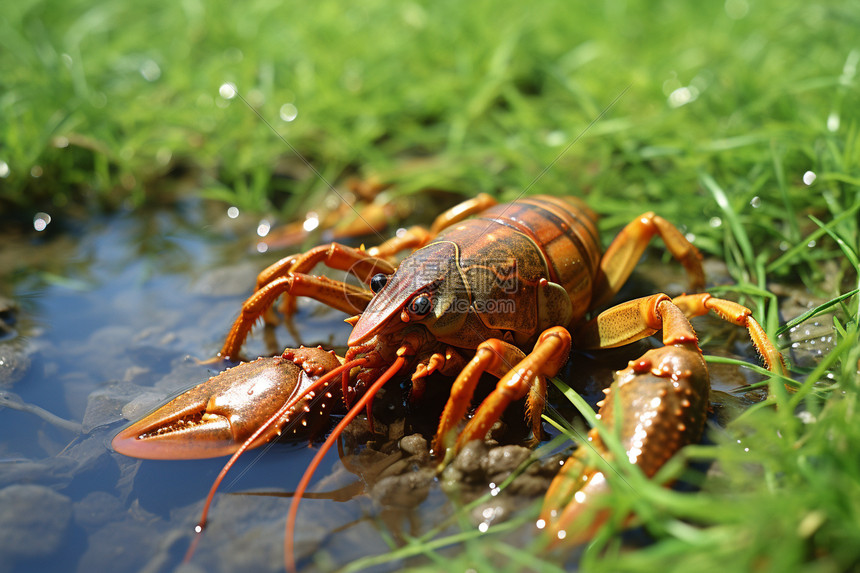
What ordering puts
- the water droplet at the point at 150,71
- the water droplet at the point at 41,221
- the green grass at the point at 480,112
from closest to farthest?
1. the green grass at the point at 480,112
2. the water droplet at the point at 41,221
3. the water droplet at the point at 150,71

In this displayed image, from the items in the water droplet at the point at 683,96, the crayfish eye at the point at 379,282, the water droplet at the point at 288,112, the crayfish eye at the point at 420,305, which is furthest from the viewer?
the water droplet at the point at 288,112

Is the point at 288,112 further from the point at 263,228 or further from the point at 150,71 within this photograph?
the point at 150,71

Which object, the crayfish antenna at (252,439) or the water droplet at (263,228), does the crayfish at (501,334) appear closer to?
the crayfish antenna at (252,439)

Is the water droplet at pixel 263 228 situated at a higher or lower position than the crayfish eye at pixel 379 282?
higher

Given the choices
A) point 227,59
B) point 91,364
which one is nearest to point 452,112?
point 227,59


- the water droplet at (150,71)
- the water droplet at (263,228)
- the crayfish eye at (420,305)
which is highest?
the water droplet at (150,71)

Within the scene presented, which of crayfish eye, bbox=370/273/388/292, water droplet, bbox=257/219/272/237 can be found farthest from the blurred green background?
crayfish eye, bbox=370/273/388/292

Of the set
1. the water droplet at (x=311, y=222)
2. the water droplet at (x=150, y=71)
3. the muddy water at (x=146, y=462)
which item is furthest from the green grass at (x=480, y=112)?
the muddy water at (x=146, y=462)

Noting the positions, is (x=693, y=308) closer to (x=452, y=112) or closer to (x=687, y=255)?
(x=687, y=255)
